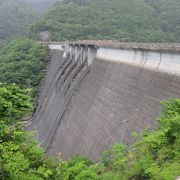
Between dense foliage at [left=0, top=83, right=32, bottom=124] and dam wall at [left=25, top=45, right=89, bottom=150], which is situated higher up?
dense foliage at [left=0, top=83, right=32, bottom=124]

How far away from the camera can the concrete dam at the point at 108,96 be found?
14.4 meters

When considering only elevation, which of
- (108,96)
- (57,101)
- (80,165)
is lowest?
(57,101)

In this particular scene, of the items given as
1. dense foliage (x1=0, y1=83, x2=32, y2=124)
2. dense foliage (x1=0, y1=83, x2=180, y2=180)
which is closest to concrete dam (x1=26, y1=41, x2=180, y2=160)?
dense foliage (x1=0, y1=83, x2=180, y2=180)

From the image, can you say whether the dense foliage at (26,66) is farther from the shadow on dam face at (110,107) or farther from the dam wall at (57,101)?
the shadow on dam face at (110,107)

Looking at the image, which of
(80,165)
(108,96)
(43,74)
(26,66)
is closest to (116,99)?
(108,96)

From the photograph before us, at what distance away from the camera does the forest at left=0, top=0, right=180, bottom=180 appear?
329 inches

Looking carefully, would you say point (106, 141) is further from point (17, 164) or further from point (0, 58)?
point (0, 58)

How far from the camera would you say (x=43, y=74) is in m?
46.7

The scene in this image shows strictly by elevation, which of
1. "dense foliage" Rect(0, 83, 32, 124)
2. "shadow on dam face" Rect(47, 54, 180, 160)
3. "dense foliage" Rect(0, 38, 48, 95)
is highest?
"dense foliage" Rect(0, 83, 32, 124)

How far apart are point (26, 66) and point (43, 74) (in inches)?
103

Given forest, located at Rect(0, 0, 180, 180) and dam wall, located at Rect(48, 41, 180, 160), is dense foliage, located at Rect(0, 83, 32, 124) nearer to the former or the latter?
forest, located at Rect(0, 0, 180, 180)

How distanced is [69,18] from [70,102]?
45.6 metres

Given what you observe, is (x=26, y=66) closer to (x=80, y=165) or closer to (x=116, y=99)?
(x=116, y=99)

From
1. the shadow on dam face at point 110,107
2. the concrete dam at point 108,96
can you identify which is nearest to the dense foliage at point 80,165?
the concrete dam at point 108,96
